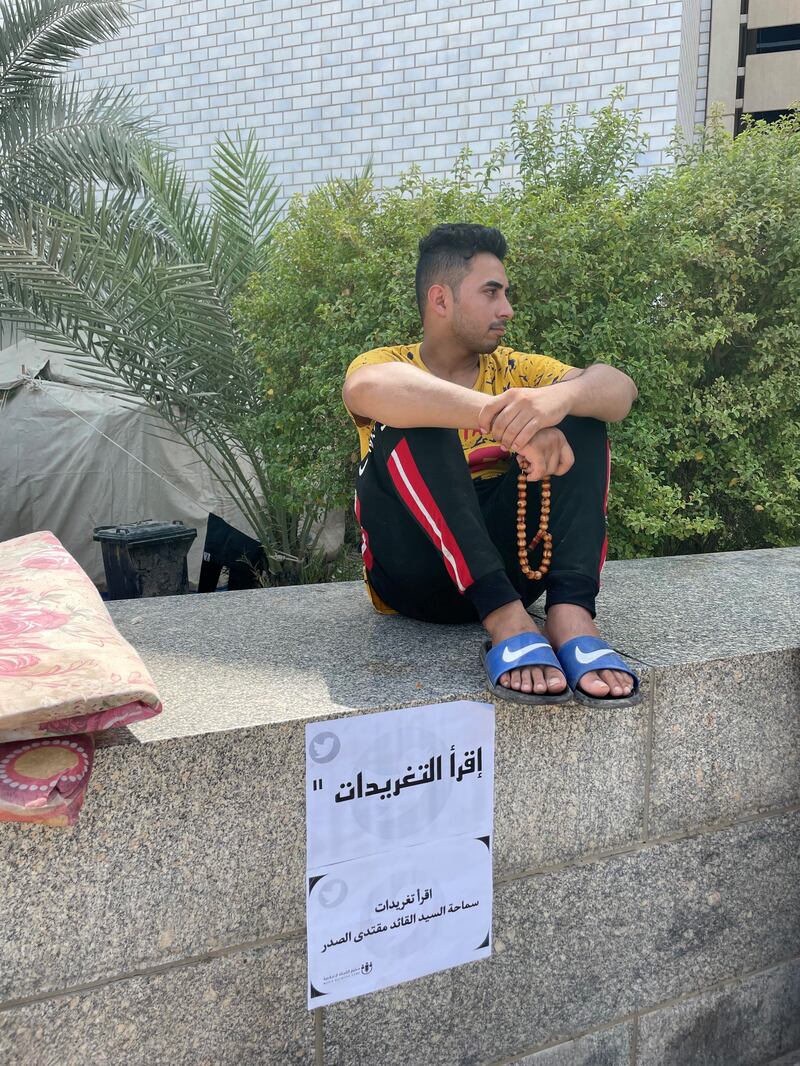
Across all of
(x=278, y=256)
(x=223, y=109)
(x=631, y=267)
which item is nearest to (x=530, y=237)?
(x=631, y=267)

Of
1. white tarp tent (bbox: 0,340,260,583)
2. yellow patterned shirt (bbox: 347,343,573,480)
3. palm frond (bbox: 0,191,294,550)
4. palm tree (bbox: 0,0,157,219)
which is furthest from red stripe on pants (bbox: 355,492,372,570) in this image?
palm tree (bbox: 0,0,157,219)

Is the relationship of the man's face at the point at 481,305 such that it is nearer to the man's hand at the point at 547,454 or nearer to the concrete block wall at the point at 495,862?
the man's hand at the point at 547,454

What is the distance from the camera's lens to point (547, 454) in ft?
5.63

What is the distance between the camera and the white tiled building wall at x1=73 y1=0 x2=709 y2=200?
758 centimetres

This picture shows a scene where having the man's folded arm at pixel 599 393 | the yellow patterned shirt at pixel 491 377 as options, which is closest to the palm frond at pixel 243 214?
the yellow patterned shirt at pixel 491 377

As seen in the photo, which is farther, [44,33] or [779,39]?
[779,39]

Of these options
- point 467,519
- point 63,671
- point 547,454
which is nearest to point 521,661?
point 467,519

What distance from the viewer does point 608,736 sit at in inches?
67.4

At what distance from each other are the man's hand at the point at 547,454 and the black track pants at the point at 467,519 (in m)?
0.07

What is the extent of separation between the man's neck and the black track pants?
12.3 inches

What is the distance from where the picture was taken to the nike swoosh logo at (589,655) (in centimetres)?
165

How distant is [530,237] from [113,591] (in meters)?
2.92

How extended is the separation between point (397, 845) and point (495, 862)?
199 mm

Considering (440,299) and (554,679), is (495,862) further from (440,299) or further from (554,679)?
(440,299)
